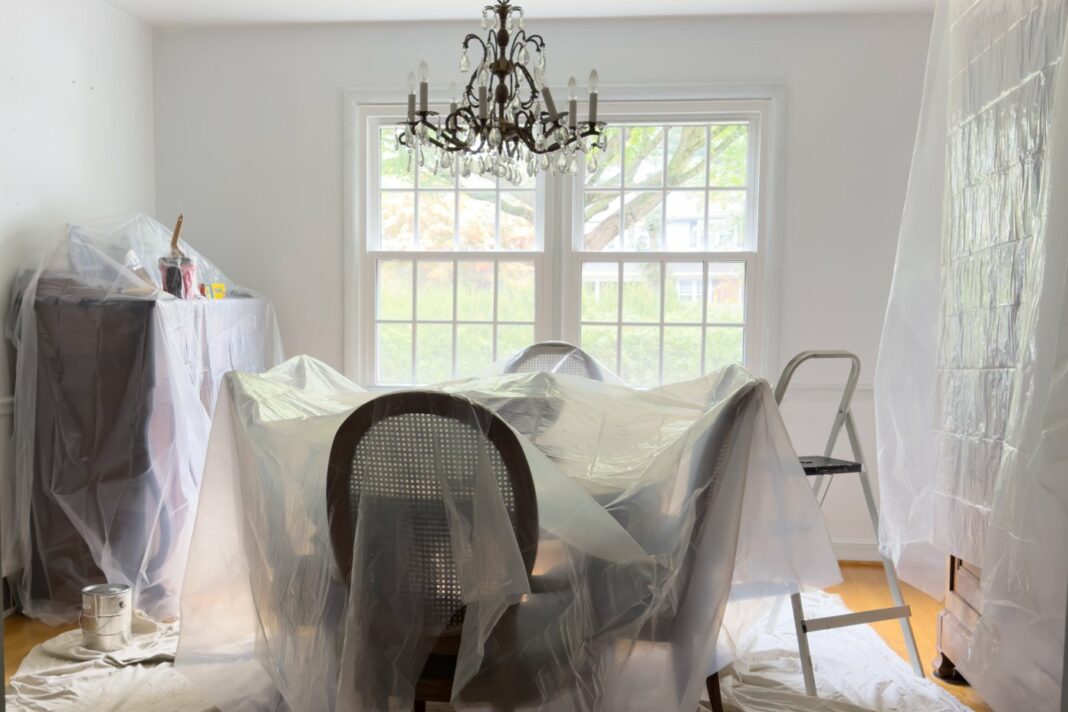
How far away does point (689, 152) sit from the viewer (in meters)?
4.35

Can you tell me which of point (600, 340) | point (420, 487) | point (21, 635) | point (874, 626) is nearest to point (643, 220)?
point (600, 340)

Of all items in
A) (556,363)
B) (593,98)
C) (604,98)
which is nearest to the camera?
(593,98)

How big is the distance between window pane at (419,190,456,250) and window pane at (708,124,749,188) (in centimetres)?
127

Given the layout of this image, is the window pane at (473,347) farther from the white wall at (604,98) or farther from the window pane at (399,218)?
the white wall at (604,98)

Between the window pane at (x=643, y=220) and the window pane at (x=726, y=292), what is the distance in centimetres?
31

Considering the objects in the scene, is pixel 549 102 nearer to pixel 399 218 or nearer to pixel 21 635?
pixel 399 218

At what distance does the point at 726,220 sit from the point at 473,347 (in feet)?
4.49

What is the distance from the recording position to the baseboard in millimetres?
4254

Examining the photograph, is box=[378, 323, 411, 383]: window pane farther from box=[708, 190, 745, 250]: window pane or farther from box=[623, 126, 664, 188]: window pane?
box=[708, 190, 745, 250]: window pane

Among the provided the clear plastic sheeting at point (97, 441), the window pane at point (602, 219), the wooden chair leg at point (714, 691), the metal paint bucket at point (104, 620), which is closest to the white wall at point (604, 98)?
the window pane at point (602, 219)

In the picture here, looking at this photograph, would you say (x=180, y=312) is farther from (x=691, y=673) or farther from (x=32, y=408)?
(x=691, y=673)

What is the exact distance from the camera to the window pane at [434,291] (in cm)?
448

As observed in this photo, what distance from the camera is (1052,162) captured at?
175 cm

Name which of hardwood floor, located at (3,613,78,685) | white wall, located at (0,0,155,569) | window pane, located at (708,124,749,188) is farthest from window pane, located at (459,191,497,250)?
hardwood floor, located at (3,613,78,685)
